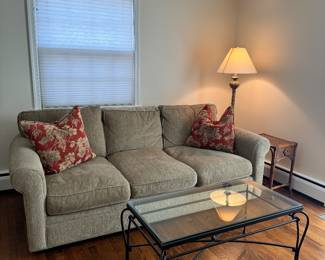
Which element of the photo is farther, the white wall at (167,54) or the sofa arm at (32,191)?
the white wall at (167,54)

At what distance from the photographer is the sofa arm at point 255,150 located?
266 cm

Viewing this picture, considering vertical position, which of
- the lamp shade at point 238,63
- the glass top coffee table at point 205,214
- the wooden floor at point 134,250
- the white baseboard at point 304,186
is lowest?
the wooden floor at point 134,250

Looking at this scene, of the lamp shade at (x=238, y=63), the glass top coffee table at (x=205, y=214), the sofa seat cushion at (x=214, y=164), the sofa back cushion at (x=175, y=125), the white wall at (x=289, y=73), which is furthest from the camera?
the lamp shade at (x=238, y=63)

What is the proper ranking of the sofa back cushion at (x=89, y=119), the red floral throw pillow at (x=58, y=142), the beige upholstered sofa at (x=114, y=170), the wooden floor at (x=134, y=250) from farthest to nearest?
1. the sofa back cushion at (x=89, y=119)
2. the red floral throw pillow at (x=58, y=142)
3. the wooden floor at (x=134, y=250)
4. the beige upholstered sofa at (x=114, y=170)

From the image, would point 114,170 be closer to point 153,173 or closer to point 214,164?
point 153,173

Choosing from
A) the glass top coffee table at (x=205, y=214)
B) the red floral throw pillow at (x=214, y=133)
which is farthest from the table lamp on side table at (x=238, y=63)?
the glass top coffee table at (x=205, y=214)

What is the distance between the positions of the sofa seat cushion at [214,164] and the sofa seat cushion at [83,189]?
62 cm

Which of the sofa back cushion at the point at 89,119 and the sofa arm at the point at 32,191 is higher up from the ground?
the sofa back cushion at the point at 89,119

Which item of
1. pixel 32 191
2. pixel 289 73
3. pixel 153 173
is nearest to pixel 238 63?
pixel 289 73

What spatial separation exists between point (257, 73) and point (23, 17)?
95.5 inches

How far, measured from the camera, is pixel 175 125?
2.97 m

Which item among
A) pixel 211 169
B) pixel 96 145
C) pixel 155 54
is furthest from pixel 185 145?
pixel 155 54

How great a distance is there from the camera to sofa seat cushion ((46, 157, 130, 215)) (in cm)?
193

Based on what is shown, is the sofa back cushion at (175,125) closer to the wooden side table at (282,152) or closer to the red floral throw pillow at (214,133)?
the red floral throw pillow at (214,133)
